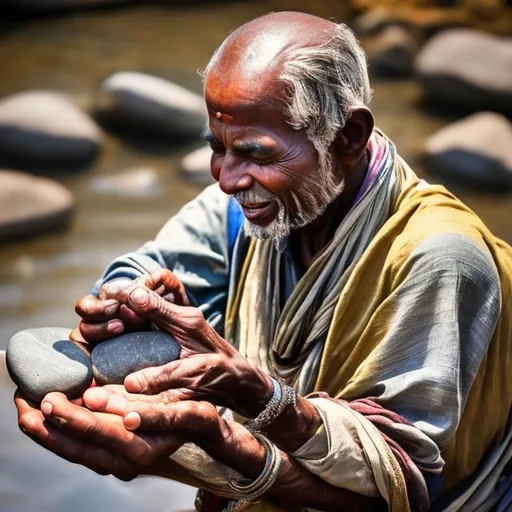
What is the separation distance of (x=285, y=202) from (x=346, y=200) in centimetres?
20

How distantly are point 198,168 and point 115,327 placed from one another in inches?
164

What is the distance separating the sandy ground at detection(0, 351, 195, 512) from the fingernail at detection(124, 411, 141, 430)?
1.32 m

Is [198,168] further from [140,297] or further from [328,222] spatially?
[140,297]

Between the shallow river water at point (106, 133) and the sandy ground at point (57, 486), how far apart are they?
146 centimetres

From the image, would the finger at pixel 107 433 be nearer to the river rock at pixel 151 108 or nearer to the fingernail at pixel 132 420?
the fingernail at pixel 132 420

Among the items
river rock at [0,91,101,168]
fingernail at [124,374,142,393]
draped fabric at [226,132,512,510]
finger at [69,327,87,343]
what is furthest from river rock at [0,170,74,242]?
fingernail at [124,374,142,393]

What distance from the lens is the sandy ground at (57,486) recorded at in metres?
3.48

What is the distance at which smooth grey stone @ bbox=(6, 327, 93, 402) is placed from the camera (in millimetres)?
2295

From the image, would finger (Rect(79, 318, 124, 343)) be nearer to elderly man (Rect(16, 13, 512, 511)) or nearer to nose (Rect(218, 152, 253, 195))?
elderly man (Rect(16, 13, 512, 511))

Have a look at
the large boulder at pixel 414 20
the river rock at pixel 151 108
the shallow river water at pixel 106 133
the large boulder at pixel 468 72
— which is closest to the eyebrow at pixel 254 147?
the shallow river water at pixel 106 133

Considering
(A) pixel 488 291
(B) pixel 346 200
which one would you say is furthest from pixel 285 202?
(A) pixel 488 291

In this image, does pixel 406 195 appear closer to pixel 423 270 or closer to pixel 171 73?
pixel 423 270

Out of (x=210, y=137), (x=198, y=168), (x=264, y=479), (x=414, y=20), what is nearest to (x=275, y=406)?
(x=264, y=479)

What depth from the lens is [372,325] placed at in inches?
102
